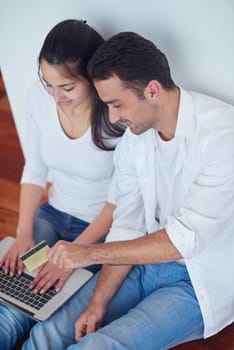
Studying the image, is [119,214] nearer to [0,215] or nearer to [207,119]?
[207,119]

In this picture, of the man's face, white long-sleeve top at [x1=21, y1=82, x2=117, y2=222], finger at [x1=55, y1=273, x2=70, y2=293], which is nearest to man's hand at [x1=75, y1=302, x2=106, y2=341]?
finger at [x1=55, y1=273, x2=70, y2=293]

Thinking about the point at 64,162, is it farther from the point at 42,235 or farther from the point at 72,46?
the point at 72,46

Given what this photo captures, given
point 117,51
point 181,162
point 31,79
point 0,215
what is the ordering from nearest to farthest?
1. point 117,51
2. point 181,162
3. point 31,79
4. point 0,215

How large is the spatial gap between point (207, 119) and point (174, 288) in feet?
1.54

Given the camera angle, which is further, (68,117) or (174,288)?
(68,117)

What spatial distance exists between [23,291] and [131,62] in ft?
A: 2.36

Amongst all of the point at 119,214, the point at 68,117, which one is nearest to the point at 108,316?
the point at 119,214

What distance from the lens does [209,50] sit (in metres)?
1.32

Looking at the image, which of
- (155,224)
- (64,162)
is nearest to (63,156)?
(64,162)

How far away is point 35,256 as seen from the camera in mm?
1456

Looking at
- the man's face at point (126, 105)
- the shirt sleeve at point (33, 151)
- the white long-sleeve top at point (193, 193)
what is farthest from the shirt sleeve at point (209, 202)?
Result: the shirt sleeve at point (33, 151)

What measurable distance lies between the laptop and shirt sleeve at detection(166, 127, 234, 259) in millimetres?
395

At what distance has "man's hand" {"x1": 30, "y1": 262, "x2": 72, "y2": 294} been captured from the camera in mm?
1441

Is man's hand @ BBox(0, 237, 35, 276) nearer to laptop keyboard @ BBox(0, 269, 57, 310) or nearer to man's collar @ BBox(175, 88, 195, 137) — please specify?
laptop keyboard @ BBox(0, 269, 57, 310)
